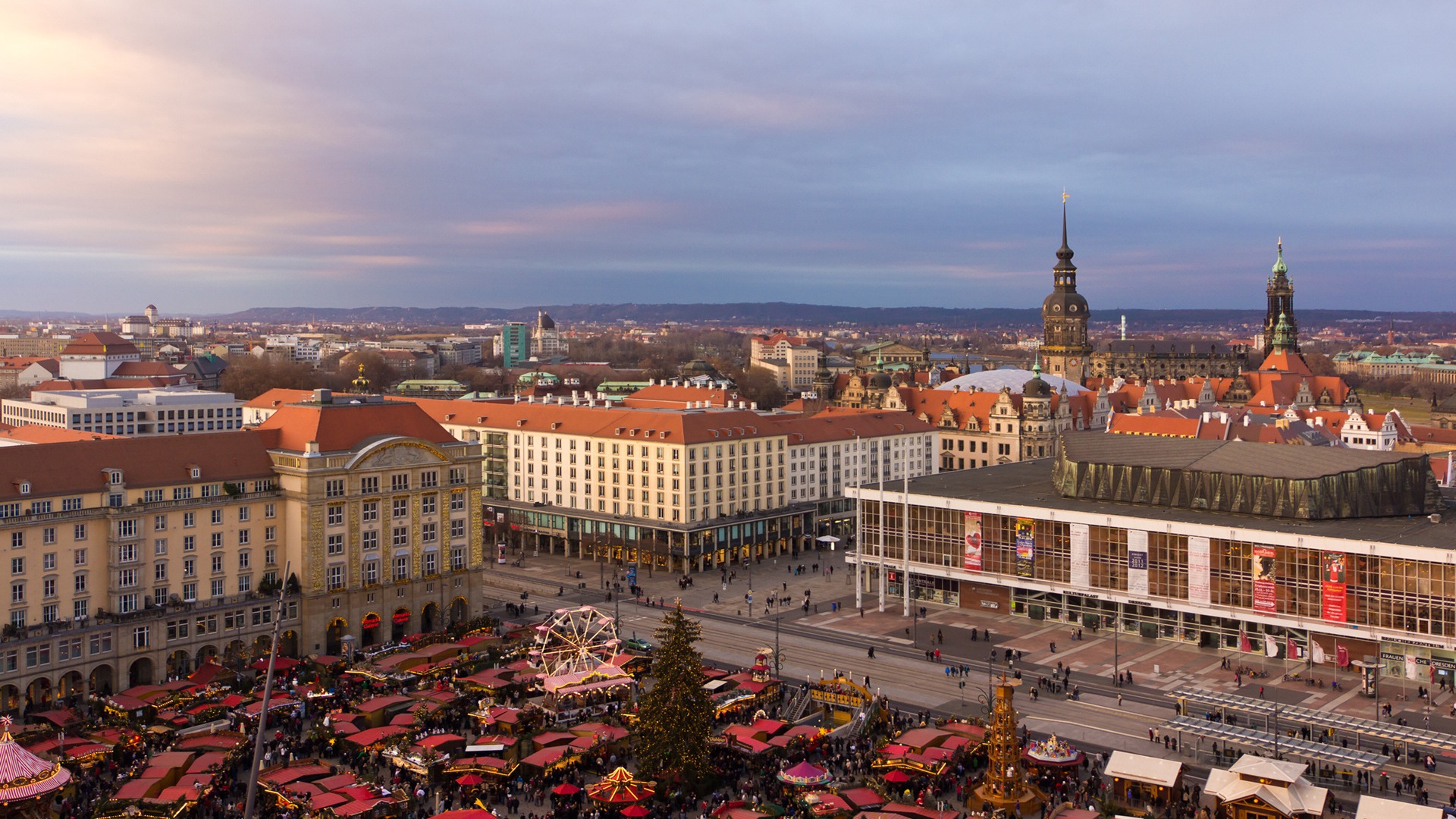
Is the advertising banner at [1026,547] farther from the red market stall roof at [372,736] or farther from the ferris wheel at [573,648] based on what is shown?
the red market stall roof at [372,736]

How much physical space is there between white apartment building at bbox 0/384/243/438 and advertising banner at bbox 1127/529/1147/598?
8401 centimetres

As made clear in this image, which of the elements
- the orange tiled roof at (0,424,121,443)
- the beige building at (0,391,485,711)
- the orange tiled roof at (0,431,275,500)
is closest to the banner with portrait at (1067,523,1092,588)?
the beige building at (0,391,485,711)

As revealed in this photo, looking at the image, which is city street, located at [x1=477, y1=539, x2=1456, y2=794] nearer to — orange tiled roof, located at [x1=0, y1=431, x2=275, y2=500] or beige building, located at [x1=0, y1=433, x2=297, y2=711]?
beige building, located at [x1=0, y1=433, x2=297, y2=711]

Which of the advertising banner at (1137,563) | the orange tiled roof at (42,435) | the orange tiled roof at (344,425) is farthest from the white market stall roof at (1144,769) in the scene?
the orange tiled roof at (42,435)

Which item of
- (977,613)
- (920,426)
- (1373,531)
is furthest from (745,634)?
(920,426)

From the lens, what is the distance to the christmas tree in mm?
55594

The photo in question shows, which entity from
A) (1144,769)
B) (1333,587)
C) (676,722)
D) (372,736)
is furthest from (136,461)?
(1333,587)

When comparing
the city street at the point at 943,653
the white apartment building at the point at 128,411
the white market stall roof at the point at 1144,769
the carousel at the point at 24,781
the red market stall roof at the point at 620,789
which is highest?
the white apartment building at the point at 128,411

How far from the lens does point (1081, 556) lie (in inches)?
3529

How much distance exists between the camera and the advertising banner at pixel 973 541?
94688mm

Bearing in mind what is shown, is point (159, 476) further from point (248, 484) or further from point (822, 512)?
point (822, 512)

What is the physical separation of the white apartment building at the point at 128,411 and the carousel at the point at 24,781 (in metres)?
77.2

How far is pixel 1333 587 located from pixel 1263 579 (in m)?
4.22

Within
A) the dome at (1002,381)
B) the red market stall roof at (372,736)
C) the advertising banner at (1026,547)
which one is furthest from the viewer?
the dome at (1002,381)
